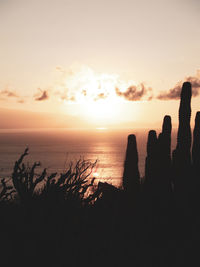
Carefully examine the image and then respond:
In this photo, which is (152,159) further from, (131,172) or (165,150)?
(131,172)

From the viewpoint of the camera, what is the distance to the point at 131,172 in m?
19.9

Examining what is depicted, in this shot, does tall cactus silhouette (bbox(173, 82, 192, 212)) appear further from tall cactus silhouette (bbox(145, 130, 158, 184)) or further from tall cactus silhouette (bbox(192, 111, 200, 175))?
tall cactus silhouette (bbox(145, 130, 158, 184))

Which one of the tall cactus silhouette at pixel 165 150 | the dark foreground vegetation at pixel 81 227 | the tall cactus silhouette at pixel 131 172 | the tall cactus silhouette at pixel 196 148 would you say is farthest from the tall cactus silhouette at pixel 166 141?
the dark foreground vegetation at pixel 81 227

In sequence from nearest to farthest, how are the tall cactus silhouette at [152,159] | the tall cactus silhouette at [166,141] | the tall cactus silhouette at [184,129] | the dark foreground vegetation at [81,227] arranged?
the dark foreground vegetation at [81,227] < the tall cactus silhouette at [184,129] < the tall cactus silhouette at [152,159] < the tall cactus silhouette at [166,141]

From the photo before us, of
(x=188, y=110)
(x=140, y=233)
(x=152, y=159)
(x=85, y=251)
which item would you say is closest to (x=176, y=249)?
(x=140, y=233)

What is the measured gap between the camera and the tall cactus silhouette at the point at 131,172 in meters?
19.1

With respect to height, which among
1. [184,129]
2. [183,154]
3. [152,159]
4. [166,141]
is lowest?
[152,159]

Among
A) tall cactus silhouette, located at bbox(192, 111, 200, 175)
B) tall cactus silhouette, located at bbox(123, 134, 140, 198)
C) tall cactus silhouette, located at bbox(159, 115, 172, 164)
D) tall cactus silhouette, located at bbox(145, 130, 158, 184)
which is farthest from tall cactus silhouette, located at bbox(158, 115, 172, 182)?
tall cactus silhouette, located at bbox(123, 134, 140, 198)

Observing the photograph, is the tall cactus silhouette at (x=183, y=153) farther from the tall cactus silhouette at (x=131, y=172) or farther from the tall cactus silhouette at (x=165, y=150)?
the tall cactus silhouette at (x=131, y=172)

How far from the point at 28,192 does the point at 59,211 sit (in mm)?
762

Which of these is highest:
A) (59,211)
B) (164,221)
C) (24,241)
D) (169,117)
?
(169,117)

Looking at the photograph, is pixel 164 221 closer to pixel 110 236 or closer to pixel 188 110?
pixel 110 236

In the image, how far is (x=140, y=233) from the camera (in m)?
8.69

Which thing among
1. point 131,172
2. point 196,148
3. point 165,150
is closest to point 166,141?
point 165,150
